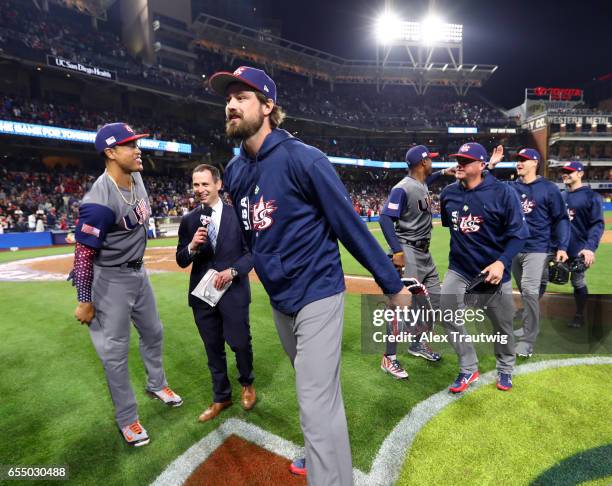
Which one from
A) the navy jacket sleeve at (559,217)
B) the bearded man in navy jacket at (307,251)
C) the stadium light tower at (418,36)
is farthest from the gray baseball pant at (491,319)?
the stadium light tower at (418,36)

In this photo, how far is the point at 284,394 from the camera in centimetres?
354

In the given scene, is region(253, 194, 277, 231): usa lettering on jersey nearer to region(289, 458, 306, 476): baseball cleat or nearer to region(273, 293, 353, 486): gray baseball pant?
region(273, 293, 353, 486): gray baseball pant

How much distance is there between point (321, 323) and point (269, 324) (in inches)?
156

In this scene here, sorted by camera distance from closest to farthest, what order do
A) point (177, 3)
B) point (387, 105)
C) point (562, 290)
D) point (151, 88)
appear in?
point (562, 290)
point (151, 88)
point (177, 3)
point (387, 105)

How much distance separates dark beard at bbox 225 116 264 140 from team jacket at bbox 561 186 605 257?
15.9 feet

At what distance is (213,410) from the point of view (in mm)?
3186

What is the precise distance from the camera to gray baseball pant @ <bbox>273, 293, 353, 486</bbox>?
1801 millimetres

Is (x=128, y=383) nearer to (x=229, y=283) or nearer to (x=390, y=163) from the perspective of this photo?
A: (x=229, y=283)

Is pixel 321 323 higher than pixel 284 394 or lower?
higher

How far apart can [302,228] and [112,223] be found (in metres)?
1.67

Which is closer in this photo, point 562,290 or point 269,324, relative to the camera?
point 269,324

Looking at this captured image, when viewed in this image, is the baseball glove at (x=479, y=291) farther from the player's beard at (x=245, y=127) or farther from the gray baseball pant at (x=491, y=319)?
the player's beard at (x=245, y=127)

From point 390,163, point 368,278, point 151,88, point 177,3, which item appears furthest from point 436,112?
point 368,278

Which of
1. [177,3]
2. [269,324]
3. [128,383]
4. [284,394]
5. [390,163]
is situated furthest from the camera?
[390,163]
